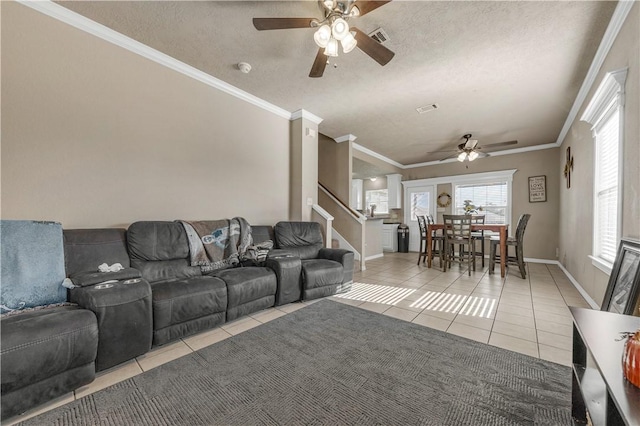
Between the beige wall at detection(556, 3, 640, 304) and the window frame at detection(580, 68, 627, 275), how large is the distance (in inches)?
2.5

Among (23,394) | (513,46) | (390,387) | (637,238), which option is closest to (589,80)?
(513,46)

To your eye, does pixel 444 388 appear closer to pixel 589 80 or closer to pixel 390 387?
pixel 390 387

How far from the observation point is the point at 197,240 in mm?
2703

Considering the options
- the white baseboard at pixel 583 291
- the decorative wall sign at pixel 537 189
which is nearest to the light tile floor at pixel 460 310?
the white baseboard at pixel 583 291

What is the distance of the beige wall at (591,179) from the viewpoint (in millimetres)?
1915

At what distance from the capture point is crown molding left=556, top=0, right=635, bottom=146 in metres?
2.02

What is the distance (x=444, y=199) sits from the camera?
7.10 m

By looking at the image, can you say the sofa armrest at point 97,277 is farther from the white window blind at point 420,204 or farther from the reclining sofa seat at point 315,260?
the white window blind at point 420,204

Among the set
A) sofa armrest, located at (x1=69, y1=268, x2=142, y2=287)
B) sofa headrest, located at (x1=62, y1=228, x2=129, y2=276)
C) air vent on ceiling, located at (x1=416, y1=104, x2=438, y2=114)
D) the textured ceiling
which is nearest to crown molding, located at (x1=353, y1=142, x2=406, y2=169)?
the textured ceiling

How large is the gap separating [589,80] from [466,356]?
11.9 ft

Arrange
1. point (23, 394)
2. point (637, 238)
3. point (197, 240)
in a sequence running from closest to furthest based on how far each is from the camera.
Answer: point (23, 394) → point (637, 238) → point (197, 240)

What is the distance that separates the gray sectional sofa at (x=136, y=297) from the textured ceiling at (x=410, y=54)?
1933 millimetres

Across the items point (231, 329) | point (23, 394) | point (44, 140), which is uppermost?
point (44, 140)

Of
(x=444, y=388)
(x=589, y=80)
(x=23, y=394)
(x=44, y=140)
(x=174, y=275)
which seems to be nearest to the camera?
→ (x=23, y=394)
